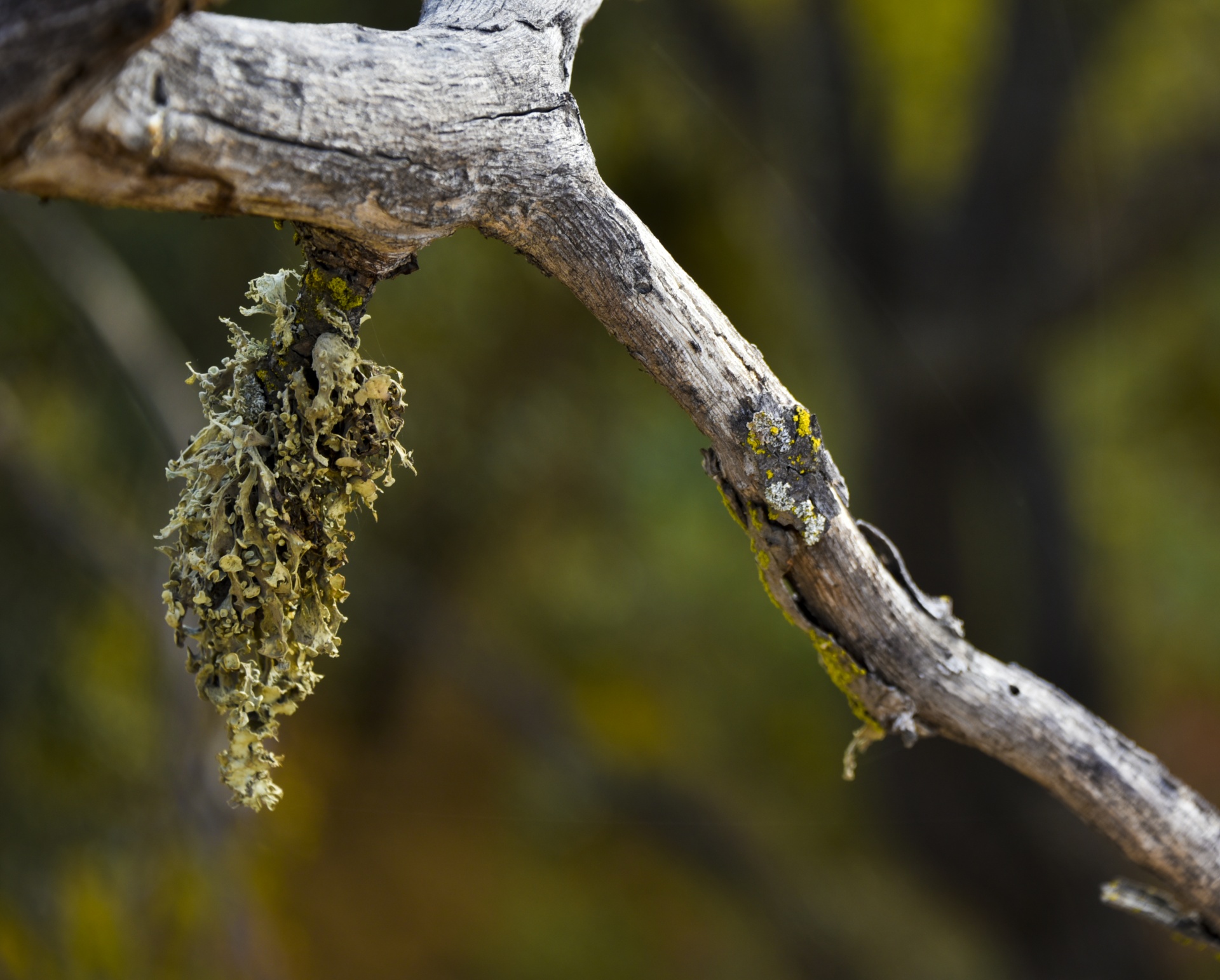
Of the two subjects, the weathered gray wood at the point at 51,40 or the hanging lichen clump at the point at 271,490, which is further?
the hanging lichen clump at the point at 271,490

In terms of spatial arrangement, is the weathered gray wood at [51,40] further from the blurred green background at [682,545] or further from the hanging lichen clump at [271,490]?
the blurred green background at [682,545]

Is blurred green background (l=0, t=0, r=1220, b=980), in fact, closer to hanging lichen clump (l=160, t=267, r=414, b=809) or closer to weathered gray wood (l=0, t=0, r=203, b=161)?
hanging lichen clump (l=160, t=267, r=414, b=809)

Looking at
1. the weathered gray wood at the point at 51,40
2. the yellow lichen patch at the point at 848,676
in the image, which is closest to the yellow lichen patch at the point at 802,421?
the yellow lichen patch at the point at 848,676

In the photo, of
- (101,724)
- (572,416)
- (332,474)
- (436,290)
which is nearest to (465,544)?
(572,416)

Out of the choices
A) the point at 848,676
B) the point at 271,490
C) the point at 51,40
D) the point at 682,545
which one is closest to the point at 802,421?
the point at 848,676

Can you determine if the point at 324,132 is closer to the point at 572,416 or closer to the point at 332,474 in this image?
the point at 332,474

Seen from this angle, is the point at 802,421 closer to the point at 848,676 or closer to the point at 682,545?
the point at 848,676
